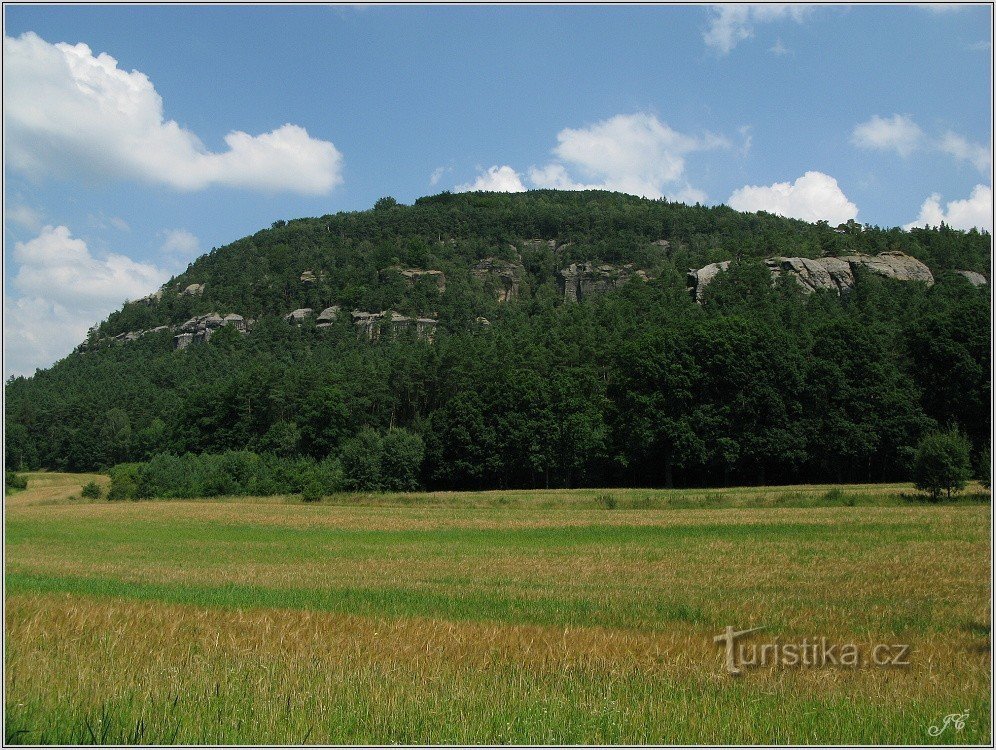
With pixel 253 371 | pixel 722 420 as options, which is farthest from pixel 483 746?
pixel 253 371

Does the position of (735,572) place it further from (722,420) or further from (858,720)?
(722,420)

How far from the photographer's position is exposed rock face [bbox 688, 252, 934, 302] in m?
133

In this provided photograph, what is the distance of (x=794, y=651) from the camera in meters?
10.4

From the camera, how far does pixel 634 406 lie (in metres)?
74.8

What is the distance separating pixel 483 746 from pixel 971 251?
544ft

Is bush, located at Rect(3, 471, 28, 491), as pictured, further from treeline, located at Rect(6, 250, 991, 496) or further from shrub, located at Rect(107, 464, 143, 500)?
treeline, located at Rect(6, 250, 991, 496)

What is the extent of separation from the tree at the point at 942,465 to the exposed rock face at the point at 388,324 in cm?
13017

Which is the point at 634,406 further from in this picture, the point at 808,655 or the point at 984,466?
the point at 808,655

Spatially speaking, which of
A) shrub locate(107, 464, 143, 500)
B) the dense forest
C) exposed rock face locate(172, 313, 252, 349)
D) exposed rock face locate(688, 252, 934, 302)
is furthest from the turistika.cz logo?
exposed rock face locate(172, 313, 252, 349)

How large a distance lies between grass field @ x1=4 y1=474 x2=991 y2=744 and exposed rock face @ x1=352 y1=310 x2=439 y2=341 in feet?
473

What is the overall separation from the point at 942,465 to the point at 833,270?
4168 inches

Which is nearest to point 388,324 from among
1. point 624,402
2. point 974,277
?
point 624,402

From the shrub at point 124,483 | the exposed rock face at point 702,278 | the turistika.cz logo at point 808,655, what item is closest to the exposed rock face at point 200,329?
the exposed rock face at point 702,278

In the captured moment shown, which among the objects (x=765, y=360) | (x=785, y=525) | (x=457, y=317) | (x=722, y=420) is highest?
(x=457, y=317)
